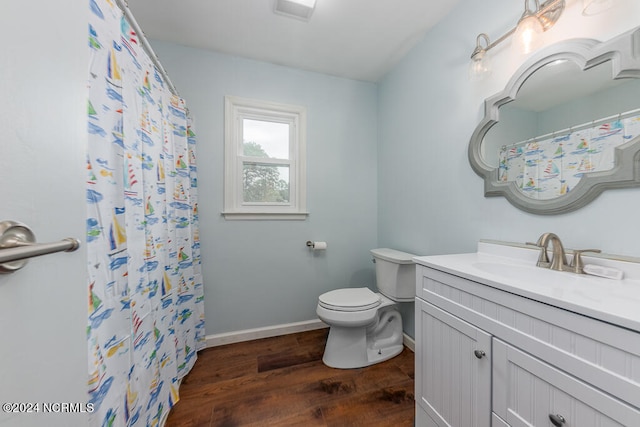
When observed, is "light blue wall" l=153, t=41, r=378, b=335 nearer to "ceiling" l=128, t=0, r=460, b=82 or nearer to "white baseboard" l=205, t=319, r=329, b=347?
"white baseboard" l=205, t=319, r=329, b=347

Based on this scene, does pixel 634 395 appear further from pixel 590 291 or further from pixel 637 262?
pixel 637 262

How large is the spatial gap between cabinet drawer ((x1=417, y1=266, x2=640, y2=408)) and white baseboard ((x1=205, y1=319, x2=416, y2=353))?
45.6 inches

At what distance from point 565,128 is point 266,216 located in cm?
190

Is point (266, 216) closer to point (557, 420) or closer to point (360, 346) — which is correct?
point (360, 346)

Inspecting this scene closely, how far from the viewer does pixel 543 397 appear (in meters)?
0.66

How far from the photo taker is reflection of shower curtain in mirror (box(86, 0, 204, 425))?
0.72m

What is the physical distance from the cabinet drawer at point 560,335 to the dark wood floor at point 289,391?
0.82 m

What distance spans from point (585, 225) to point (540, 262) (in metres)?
0.22

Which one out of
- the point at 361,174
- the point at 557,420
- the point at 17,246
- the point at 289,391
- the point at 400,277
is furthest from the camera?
the point at 361,174

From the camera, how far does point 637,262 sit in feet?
2.69

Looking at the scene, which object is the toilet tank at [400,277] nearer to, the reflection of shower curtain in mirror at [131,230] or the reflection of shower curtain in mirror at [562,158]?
the reflection of shower curtain in mirror at [562,158]

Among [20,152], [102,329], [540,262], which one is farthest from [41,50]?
[540,262]

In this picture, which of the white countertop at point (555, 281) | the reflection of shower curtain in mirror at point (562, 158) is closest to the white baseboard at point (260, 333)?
the white countertop at point (555, 281)

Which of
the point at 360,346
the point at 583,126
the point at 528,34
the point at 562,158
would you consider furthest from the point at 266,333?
the point at 528,34
